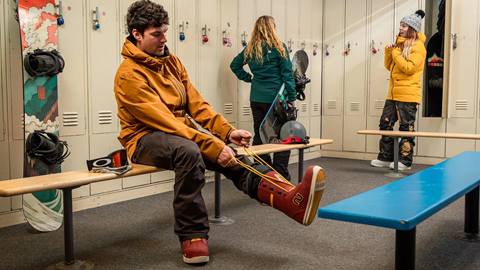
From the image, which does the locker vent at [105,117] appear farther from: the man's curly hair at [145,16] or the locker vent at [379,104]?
the locker vent at [379,104]

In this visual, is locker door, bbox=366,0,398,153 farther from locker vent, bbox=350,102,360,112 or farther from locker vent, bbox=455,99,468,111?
locker vent, bbox=455,99,468,111

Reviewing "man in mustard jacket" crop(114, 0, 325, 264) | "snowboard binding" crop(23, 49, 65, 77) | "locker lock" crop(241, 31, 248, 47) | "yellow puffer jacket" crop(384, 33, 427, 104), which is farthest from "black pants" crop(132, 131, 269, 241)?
"yellow puffer jacket" crop(384, 33, 427, 104)

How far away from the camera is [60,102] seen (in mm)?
3365

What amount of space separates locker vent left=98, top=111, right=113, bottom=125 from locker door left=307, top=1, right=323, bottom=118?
10.6 feet

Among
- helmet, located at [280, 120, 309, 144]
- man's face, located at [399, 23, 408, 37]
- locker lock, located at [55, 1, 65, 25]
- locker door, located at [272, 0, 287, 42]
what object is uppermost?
locker door, located at [272, 0, 287, 42]

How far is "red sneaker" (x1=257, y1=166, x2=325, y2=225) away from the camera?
203 cm

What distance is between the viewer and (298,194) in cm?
212

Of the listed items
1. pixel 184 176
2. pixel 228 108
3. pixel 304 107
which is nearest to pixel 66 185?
pixel 184 176

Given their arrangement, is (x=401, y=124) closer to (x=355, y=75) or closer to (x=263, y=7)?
(x=355, y=75)

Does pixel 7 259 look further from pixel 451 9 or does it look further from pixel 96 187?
pixel 451 9

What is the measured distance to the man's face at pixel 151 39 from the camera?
2.46 m

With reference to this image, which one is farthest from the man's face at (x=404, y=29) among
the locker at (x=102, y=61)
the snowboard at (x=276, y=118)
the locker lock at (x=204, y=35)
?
the locker at (x=102, y=61)

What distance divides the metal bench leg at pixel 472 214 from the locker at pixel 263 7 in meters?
3.25

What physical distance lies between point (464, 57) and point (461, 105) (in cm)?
54
